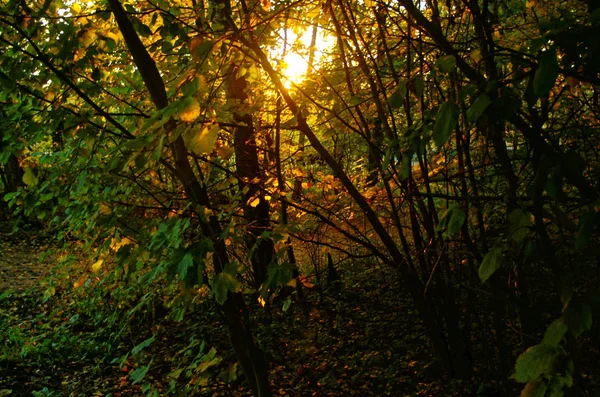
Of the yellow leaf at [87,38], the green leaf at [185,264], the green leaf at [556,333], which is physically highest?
the yellow leaf at [87,38]

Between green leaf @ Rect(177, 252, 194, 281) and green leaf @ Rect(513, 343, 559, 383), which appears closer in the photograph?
green leaf @ Rect(513, 343, 559, 383)

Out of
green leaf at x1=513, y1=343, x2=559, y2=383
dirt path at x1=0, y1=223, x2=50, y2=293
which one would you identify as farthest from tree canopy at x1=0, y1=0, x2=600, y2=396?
dirt path at x1=0, y1=223, x2=50, y2=293

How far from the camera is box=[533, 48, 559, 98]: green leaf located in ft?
3.09

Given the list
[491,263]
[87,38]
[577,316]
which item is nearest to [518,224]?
[491,263]

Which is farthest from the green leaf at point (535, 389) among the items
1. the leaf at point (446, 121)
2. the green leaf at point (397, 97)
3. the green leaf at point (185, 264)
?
the green leaf at point (185, 264)

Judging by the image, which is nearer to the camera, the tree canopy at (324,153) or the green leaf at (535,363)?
the green leaf at (535,363)

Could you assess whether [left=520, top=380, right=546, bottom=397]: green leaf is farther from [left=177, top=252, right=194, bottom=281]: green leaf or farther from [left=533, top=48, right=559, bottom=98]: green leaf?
[left=177, top=252, right=194, bottom=281]: green leaf

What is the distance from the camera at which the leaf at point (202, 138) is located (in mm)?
1175

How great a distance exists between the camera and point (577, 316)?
1.12 metres

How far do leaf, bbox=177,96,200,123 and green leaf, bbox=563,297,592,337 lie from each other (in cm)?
110

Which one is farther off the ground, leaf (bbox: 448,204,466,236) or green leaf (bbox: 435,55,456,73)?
green leaf (bbox: 435,55,456,73)

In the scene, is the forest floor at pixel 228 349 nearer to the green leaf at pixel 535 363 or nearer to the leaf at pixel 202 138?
the leaf at pixel 202 138

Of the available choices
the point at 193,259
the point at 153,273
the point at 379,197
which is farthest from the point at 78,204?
the point at 379,197

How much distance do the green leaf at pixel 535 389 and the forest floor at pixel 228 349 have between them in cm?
235
